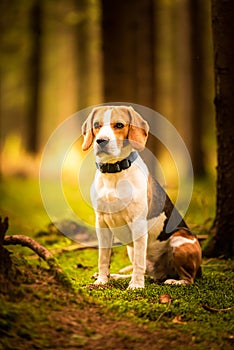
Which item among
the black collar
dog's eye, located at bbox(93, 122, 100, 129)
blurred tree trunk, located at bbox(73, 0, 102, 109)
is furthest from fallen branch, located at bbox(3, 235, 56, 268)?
blurred tree trunk, located at bbox(73, 0, 102, 109)

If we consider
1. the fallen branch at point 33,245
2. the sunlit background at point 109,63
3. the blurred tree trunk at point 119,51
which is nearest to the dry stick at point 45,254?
the fallen branch at point 33,245

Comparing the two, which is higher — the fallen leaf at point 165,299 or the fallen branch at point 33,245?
the fallen branch at point 33,245

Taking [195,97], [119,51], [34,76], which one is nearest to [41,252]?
[119,51]

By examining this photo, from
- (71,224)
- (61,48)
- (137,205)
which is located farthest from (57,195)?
(61,48)

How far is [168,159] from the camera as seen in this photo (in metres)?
19.9

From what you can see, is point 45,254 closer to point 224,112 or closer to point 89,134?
point 89,134

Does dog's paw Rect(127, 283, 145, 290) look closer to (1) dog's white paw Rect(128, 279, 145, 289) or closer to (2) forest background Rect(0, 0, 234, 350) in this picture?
(1) dog's white paw Rect(128, 279, 145, 289)

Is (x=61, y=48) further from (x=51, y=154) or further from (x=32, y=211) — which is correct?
(x=32, y=211)

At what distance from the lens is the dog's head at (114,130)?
529cm

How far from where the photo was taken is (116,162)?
5.57 metres

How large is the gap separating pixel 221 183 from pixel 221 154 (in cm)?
34

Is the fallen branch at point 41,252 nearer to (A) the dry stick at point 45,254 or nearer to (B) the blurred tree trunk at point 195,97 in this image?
(A) the dry stick at point 45,254

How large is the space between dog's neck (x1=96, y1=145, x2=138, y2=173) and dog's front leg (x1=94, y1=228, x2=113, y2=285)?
2.12ft

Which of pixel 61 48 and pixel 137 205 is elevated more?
pixel 61 48
